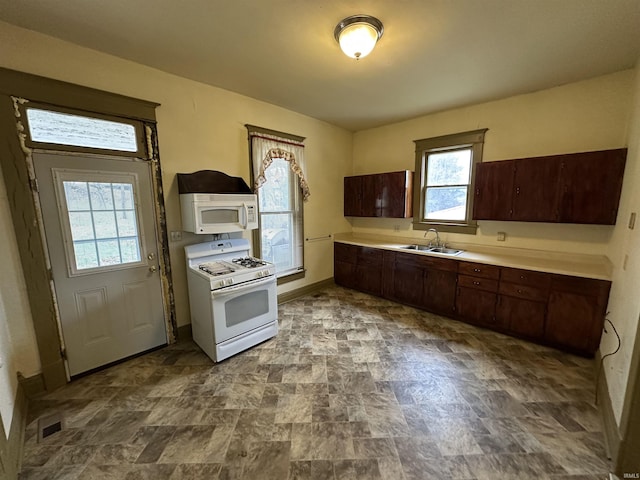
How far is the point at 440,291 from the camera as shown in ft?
11.3

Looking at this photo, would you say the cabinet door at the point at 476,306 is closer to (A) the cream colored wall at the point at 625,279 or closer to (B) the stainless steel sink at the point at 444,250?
(B) the stainless steel sink at the point at 444,250

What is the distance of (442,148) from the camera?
3.78 meters

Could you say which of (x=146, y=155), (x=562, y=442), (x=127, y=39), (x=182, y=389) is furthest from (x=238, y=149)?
(x=562, y=442)

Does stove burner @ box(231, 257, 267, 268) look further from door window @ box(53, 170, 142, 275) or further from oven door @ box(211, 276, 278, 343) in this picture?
door window @ box(53, 170, 142, 275)

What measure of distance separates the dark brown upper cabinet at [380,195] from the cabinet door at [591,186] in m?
1.79

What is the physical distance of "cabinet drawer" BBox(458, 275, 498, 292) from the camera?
3.02m

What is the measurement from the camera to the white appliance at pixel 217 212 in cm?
261

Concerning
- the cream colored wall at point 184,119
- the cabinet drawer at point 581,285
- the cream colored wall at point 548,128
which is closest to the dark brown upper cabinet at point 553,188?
the cream colored wall at point 548,128

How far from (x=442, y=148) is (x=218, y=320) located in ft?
12.3

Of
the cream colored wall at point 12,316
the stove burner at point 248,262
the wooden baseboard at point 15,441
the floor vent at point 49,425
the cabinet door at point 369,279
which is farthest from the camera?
the cabinet door at point 369,279

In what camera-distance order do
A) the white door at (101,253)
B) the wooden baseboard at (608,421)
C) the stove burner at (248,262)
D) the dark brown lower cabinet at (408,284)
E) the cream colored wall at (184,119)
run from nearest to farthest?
the wooden baseboard at (608,421), the cream colored wall at (184,119), the white door at (101,253), the stove burner at (248,262), the dark brown lower cabinet at (408,284)

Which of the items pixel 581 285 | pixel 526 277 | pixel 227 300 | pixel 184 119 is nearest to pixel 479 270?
pixel 526 277

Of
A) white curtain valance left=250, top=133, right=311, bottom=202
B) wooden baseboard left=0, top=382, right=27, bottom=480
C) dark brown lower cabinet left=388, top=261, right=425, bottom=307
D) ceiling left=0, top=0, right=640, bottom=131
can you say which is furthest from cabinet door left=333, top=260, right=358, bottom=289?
wooden baseboard left=0, top=382, right=27, bottom=480

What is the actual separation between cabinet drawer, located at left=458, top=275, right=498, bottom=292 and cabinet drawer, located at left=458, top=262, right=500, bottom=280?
5cm
